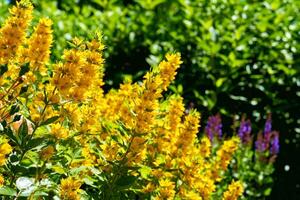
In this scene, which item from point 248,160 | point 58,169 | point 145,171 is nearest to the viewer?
point 58,169

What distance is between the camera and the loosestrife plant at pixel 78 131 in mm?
2633

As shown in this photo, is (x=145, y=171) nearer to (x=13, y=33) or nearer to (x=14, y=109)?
(x=14, y=109)

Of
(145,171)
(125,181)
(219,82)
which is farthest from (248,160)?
(125,181)

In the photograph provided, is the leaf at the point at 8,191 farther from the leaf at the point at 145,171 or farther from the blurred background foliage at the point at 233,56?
the blurred background foliage at the point at 233,56

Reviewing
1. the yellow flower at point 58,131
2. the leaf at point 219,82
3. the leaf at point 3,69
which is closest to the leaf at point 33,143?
the yellow flower at point 58,131

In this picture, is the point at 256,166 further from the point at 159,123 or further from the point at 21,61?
the point at 21,61

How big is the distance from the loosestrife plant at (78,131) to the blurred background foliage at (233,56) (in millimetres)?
3083

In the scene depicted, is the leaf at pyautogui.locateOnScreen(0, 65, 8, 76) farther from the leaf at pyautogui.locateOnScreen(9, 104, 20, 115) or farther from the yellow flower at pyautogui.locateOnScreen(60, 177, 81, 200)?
the yellow flower at pyautogui.locateOnScreen(60, 177, 81, 200)

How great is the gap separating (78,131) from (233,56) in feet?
11.9

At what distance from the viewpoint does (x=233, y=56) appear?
635 cm

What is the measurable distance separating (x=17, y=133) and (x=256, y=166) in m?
3.07

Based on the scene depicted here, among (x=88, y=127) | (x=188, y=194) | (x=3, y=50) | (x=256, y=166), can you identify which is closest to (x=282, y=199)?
(x=256, y=166)

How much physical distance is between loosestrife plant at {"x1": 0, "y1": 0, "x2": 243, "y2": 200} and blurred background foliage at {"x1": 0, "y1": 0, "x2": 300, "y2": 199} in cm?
308

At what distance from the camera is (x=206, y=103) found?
6355mm
